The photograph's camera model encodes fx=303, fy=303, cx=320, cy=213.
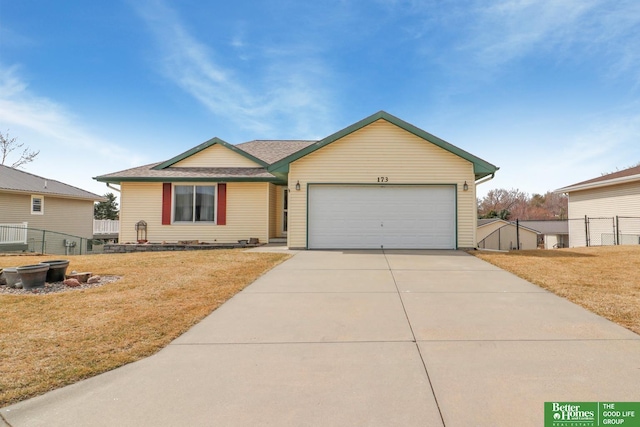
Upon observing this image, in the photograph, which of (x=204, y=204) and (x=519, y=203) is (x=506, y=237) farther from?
(x=519, y=203)

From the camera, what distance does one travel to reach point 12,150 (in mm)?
30109

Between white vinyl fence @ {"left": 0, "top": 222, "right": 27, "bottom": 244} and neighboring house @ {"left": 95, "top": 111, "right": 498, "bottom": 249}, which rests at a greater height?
neighboring house @ {"left": 95, "top": 111, "right": 498, "bottom": 249}

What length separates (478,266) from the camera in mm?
7969

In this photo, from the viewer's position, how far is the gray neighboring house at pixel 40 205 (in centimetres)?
1773

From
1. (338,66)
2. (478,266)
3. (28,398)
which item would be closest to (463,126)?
(338,66)

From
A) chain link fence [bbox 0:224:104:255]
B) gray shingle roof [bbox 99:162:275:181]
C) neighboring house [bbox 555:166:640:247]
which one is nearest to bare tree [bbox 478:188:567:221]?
neighboring house [bbox 555:166:640:247]

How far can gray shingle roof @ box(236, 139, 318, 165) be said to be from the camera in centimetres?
1594

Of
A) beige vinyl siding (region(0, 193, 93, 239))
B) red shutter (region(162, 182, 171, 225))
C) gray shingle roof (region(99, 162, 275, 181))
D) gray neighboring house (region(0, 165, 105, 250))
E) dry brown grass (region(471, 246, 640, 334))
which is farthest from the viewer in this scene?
beige vinyl siding (region(0, 193, 93, 239))

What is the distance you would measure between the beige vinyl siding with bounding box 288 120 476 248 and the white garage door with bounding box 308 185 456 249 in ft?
1.02

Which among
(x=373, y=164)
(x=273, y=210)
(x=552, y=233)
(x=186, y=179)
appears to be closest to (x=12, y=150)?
(x=186, y=179)

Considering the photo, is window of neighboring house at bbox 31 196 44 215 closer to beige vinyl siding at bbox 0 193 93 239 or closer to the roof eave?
beige vinyl siding at bbox 0 193 93 239

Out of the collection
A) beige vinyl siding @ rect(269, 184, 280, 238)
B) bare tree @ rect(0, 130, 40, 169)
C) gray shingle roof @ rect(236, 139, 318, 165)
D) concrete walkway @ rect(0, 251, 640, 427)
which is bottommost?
concrete walkway @ rect(0, 251, 640, 427)

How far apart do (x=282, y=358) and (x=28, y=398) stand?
2056 mm

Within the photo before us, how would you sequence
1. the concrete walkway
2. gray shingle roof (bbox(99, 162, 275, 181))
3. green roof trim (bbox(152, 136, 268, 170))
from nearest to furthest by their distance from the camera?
the concrete walkway < gray shingle roof (bbox(99, 162, 275, 181)) < green roof trim (bbox(152, 136, 268, 170))
